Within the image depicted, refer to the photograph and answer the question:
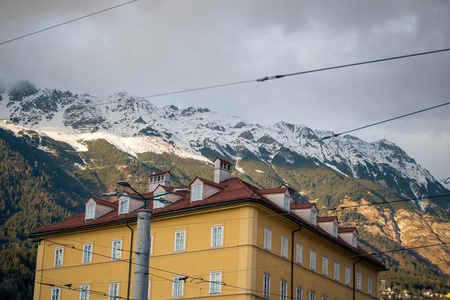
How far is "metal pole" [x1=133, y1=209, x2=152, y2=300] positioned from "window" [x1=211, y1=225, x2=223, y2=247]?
25861 millimetres

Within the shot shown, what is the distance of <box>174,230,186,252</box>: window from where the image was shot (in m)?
61.2

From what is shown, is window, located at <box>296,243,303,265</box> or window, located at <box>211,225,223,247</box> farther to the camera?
window, located at <box>296,243,303,265</box>

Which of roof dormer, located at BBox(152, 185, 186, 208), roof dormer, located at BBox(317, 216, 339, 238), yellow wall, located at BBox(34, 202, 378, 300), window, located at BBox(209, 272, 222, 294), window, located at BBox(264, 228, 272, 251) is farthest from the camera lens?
roof dormer, located at BBox(317, 216, 339, 238)

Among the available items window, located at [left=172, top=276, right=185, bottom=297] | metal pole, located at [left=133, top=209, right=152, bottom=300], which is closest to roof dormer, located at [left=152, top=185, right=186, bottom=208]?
window, located at [left=172, top=276, right=185, bottom=297]

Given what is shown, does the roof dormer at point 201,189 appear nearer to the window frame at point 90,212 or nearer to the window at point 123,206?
the window at point 123,206

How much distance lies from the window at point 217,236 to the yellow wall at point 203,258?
38 centimetres

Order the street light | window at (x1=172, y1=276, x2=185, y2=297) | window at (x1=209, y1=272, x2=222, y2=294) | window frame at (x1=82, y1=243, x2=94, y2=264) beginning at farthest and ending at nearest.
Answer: window frame at (x1=82, y1=243, x2=94, y2=264) → window at (x1=172, y1=276, x2=185, y2=297) → window at (x1=209, y1=272, x2=222, y2=294) → the street light

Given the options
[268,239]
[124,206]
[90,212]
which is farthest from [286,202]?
[90,212]

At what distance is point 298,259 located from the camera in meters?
64.1

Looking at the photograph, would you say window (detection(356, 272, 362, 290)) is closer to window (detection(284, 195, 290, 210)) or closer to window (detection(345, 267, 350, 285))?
window (detection(345, 267, 350, 285))

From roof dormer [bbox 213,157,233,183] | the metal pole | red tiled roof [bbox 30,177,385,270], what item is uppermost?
roof dormer [bbox 213,157,233,183]

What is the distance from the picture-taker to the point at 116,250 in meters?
66.5

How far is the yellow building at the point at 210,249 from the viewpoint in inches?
2263

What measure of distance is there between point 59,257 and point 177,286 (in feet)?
55.4
